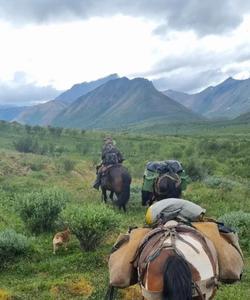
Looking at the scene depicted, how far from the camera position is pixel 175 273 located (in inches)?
169

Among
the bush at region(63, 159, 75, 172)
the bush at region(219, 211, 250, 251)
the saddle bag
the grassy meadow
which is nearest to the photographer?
the saddle bag

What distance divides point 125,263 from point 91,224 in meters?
5.76

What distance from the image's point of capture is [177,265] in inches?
171

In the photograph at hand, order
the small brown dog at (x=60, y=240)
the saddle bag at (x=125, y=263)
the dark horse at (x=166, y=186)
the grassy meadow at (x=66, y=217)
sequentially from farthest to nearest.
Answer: the dark horse at (x=166, y=186)
the small brown dog at (x=60, y=240)
the grassy meadow at (x=66, y=217)
the saddle bag at (x=125, y=263)

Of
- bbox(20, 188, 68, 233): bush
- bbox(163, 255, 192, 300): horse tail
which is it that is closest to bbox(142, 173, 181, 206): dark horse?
bbox(20, 188, 68, 233): bush

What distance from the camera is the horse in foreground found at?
4.30 metres

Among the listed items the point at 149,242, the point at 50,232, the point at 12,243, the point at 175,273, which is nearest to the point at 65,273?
the point at 12,243

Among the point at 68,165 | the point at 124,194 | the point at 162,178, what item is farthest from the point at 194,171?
the point at 162,178

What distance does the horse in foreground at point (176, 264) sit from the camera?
430 cm

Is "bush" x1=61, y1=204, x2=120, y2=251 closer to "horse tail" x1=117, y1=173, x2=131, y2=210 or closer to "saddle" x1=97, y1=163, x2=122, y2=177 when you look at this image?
"horse tail" x1=117, y1=173, x2=131, y2=210

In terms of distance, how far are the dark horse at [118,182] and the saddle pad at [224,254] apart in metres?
11.7

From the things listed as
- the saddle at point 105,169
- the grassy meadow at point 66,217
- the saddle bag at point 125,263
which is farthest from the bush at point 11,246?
the saddle at point 105,169

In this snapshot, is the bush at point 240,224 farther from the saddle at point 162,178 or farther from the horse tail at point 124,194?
the horse tail at point 124,194

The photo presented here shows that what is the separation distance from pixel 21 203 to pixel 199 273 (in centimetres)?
933
